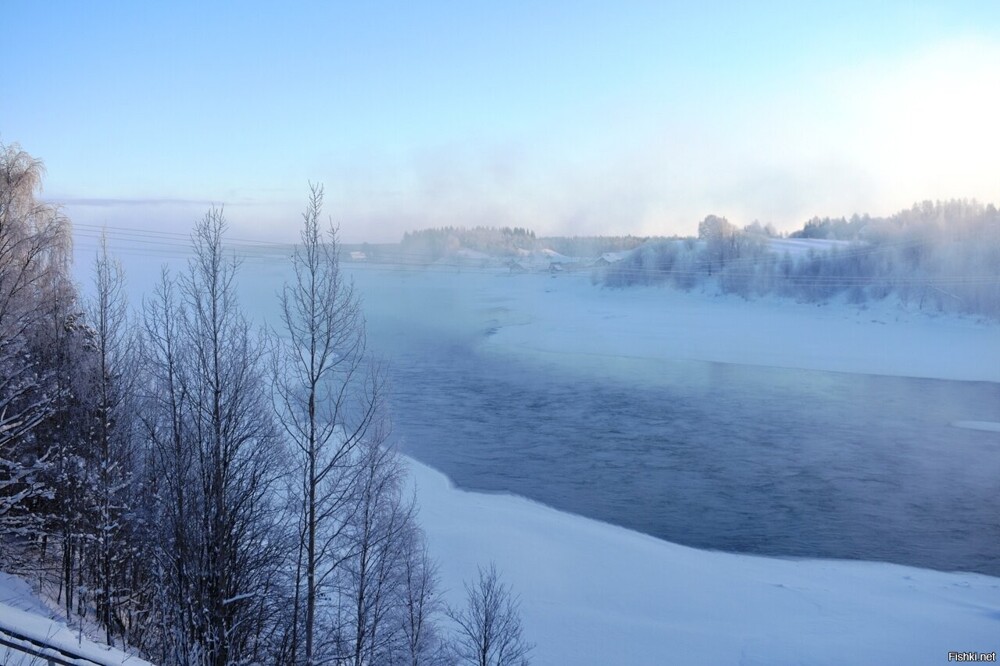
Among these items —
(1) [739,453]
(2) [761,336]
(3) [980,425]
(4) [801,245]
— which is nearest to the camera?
(1) [739,453]

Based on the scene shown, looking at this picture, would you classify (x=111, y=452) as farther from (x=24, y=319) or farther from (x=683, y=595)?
(x=683, y=595)

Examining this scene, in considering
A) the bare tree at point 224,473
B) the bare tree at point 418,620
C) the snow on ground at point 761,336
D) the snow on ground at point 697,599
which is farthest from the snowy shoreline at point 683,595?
the snow on ground at point 761,336

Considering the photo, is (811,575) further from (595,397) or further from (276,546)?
(595,397)

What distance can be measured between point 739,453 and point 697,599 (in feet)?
19.4

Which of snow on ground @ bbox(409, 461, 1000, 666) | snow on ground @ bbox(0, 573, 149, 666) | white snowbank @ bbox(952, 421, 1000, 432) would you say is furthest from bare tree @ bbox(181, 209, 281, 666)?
white snowbank @ bbox(952, 421, 1000, 432)

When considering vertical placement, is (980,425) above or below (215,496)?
below

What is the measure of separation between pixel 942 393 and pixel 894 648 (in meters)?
14.6

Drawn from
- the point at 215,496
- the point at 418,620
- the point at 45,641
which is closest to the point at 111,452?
the point at 215,496

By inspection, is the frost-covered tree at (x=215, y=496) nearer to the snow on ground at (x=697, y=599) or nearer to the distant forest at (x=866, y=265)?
the snow on ground at (x=697, y=599)

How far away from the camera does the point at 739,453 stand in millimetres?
12688

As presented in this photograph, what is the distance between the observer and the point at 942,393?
18.5 m

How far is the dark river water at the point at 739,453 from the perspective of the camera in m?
9.27

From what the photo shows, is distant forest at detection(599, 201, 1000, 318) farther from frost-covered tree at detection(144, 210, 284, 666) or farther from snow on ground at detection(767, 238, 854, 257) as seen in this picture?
frost-covered tree at detection(144, 210, 284, 666)

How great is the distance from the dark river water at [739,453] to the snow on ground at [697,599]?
710 millimetres
